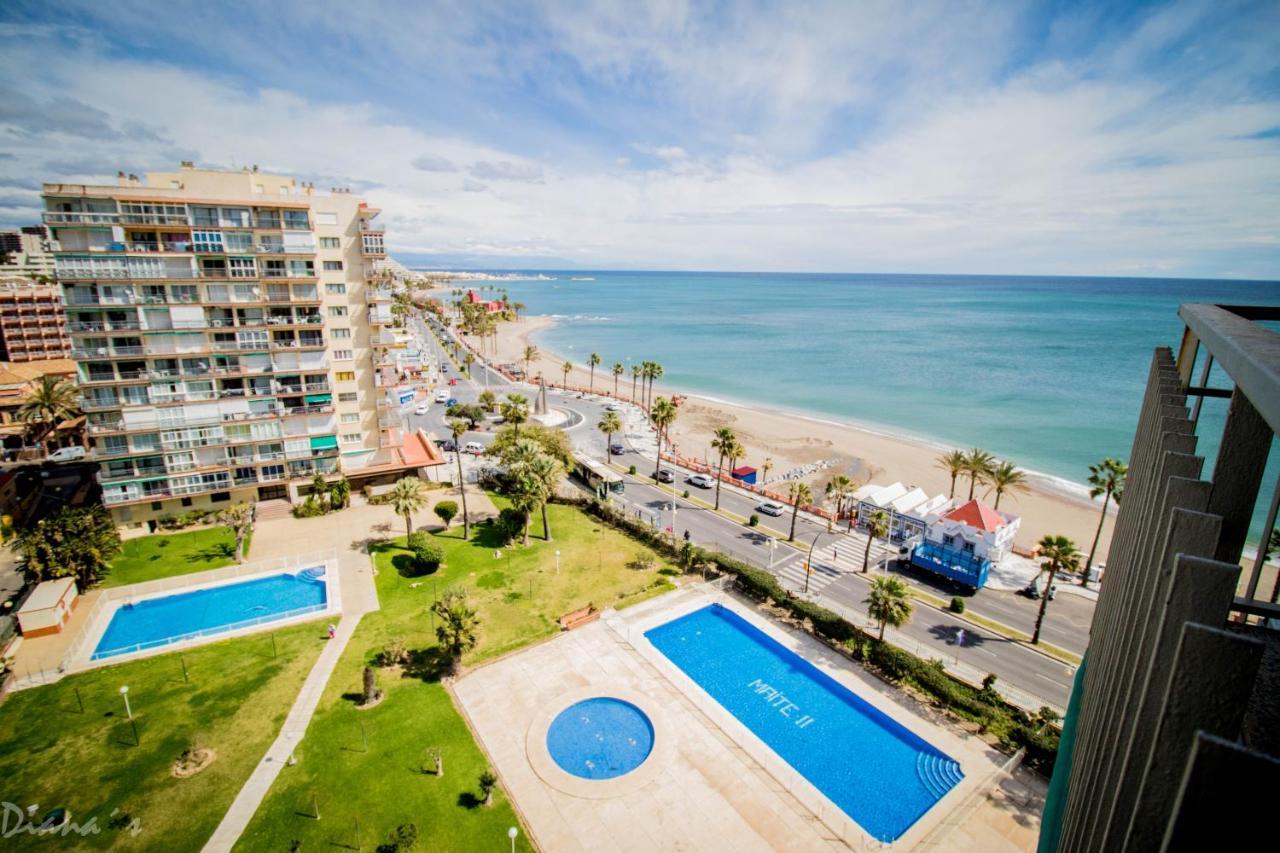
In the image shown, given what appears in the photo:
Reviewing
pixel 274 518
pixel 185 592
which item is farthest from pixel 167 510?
pixel 185 592

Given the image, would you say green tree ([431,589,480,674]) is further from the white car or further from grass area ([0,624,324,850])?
the white car

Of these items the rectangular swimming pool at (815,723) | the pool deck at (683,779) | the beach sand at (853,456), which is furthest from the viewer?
the beach sand at (853,456)

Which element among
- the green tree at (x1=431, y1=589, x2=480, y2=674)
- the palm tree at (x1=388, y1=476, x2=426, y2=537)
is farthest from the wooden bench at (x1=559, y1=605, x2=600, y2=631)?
the palm tree at (x1=388, y1=476, x2=426, y2=537)

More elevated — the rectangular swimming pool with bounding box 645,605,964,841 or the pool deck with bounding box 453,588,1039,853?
the pool deck with bounding box 453,588,1039,853

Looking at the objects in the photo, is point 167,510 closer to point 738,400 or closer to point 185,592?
point 185,592

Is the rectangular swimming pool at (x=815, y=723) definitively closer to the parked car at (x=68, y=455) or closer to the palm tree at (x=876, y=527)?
the palm tree at (x=876, y=527)

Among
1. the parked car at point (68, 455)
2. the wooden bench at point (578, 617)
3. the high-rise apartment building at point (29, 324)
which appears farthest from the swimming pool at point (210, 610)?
the high-rise apartment building at point (29, 324)
